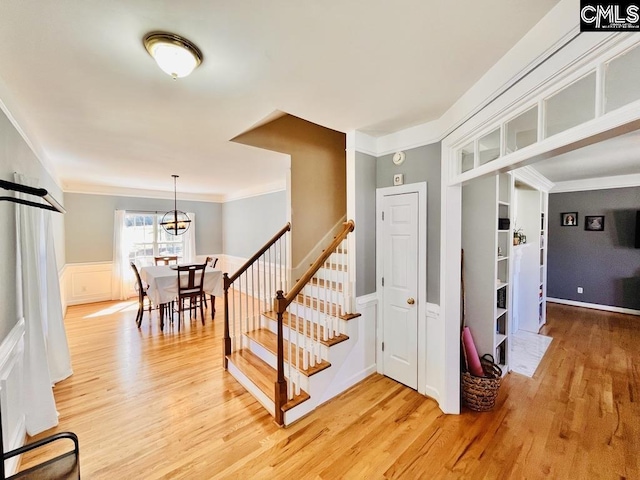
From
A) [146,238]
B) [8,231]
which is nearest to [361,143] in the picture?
[8,231]

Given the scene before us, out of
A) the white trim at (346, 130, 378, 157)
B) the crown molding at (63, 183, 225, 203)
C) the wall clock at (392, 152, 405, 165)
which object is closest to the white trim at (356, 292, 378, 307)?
the wall clock at (392, 152, 405, 165)

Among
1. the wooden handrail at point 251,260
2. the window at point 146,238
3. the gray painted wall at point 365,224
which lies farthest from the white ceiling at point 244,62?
the window at point 146,238

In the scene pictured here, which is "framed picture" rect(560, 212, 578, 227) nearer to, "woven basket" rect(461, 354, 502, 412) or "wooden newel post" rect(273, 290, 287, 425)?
"woven basket" rect(461, 354, 502, 412)

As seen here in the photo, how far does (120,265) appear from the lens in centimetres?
612

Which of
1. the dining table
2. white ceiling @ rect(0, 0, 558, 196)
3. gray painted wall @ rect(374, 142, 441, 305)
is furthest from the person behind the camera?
the dining table

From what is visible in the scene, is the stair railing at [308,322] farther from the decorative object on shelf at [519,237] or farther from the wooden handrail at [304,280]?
the decorative object on shelf at [519,237]

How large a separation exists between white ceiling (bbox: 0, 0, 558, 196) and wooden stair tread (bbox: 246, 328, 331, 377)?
84.5 inches

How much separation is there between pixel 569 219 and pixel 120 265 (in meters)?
10.1

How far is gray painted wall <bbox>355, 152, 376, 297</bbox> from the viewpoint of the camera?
2797 millimetres

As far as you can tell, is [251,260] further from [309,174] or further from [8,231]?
[8,231]

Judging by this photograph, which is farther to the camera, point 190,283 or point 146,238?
point 146,238

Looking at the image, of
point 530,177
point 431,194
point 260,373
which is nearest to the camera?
point 431,194

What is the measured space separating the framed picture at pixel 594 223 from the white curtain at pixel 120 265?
10.1 meters

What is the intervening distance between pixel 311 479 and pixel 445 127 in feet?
9.18
